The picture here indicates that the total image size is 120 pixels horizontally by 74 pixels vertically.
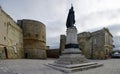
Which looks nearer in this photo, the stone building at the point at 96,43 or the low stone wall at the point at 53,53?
the stone building at the point at 96,43

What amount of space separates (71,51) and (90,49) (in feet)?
52.5

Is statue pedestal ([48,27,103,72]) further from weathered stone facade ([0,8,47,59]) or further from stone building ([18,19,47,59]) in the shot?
stone building ([18,19,47,59])

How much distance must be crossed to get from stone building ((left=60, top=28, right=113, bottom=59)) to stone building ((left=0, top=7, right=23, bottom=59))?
10.8m

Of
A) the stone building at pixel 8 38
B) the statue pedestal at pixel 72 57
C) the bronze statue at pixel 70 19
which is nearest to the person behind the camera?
the statue pedestal at pixel 72 57

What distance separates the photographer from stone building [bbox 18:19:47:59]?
3008 centimetres

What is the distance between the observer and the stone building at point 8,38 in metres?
19.8

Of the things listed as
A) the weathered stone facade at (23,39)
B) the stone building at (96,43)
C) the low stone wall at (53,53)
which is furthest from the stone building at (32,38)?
the stone building at (96,43)

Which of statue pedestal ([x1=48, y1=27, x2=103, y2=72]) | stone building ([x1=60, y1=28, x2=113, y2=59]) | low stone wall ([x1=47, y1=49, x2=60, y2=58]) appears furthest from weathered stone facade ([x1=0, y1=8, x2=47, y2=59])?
statue pedestal ([x1=48, y1=27, x2=103, y2=72])

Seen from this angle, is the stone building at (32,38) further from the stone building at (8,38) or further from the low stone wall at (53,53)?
the stone building at (8,38)

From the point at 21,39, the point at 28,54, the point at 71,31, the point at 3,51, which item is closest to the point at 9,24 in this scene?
the point at 3,51

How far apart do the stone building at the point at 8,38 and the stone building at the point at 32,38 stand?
3.26 m

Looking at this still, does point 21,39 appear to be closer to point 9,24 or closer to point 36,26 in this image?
point 36,26

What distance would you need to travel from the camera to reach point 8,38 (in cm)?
2192

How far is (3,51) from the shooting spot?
20.0 meters
